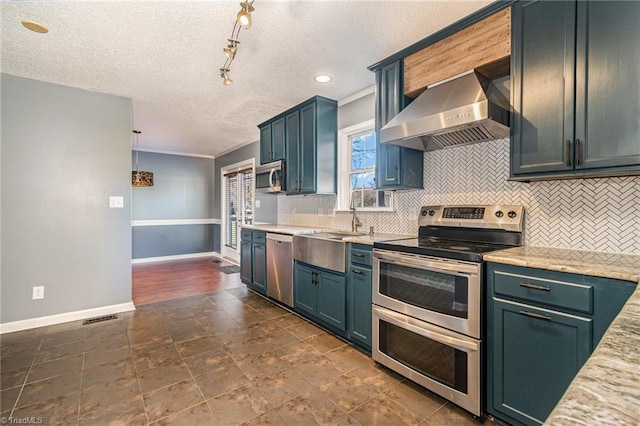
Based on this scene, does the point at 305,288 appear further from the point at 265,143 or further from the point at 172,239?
the point at 172,239

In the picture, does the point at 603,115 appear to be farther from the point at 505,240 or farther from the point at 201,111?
the point at 201,111

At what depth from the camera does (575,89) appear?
165 cm

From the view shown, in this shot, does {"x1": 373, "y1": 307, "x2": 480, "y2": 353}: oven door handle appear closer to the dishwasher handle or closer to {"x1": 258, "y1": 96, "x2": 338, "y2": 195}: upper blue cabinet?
the dishwasher handle

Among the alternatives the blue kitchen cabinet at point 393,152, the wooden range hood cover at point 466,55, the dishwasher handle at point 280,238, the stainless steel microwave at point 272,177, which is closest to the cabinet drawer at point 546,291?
the blue kitchen cabinet at point 393,152

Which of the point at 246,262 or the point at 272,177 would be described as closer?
the point at 272,177

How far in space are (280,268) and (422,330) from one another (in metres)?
1.93

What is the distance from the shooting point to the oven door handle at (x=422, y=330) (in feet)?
5.64

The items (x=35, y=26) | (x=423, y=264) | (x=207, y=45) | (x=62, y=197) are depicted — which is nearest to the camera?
(x=423, y=264)

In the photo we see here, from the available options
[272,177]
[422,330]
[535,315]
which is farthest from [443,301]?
[272,177]

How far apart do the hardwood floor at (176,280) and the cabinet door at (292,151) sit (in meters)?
1.89

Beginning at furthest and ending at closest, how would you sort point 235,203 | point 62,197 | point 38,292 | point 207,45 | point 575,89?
point 235,203 → point 62,197 → point 38,292 → point 207,45 → point 575,89

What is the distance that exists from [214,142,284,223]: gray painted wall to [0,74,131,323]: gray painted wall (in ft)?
7.03

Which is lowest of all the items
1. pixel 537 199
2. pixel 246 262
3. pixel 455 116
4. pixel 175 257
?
pixel 175 257

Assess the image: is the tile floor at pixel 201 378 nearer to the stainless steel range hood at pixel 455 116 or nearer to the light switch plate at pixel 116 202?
the light switch plate at pixel 116 202
